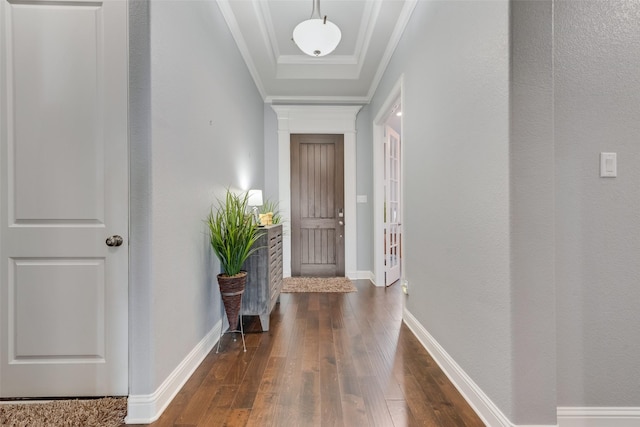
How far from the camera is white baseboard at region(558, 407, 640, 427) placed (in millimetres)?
1321

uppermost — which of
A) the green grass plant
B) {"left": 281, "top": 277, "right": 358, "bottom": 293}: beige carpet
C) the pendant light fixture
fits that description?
the pendant light fixture

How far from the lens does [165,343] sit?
1.55 metres

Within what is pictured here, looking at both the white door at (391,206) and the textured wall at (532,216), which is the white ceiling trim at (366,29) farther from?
the textured wall at (532,216)

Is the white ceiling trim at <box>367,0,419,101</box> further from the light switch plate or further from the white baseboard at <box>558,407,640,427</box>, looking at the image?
the white baseboard at <box>558,407,640,427</box>

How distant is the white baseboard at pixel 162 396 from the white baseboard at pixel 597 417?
6.31ft

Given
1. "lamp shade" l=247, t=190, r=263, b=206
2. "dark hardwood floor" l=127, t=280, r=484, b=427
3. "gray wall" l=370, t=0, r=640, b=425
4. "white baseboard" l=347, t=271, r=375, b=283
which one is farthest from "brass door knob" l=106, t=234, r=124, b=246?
A: "white baseboard" l=347, t=271, r=375, b=283

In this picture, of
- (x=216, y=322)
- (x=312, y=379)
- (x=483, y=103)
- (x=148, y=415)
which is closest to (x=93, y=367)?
(x=148, y=415)

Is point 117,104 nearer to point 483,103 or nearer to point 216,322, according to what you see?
point 216,322

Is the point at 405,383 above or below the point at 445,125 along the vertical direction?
below

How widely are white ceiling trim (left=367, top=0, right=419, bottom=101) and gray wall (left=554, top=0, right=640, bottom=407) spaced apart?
1.43 meters

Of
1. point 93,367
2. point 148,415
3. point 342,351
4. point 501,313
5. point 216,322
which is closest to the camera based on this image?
point 501,313

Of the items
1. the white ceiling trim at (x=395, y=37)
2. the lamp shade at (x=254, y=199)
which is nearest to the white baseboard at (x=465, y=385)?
the lamp shade at (x=254, y=199)

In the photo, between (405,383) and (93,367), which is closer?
(93,367)

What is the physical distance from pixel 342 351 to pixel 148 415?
122cm
